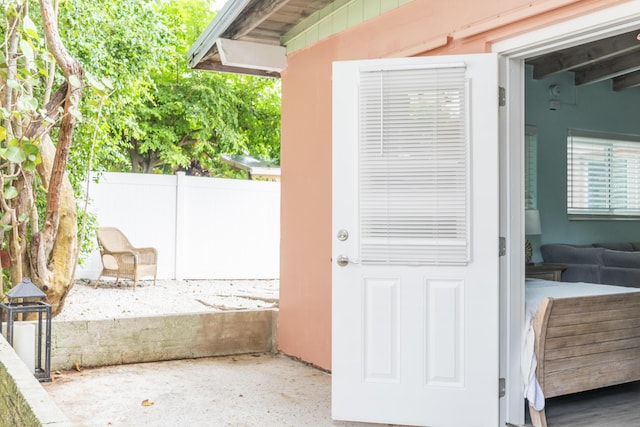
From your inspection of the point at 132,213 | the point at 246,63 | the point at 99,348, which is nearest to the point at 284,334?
the point at 99,348

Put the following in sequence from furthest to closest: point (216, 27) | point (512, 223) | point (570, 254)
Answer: point (570, 254) < point (216, 27) < point (512, 223)

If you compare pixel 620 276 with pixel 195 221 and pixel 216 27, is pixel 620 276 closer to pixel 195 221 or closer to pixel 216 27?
pixel 216 27

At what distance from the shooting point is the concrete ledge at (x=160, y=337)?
478 centimetres

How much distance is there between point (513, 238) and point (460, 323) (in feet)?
1.76

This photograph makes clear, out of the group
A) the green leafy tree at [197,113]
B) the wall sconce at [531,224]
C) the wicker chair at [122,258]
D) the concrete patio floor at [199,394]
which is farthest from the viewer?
the green leafy tree at [197,113]

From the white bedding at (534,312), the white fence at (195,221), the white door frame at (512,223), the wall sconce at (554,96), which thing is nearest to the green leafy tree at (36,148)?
the white door frame at (512,223)

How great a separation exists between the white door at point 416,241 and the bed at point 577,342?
22cm

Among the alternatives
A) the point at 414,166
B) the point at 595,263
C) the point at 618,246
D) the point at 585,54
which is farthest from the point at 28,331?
the point at 618,246

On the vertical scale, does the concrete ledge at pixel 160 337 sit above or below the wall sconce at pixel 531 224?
below

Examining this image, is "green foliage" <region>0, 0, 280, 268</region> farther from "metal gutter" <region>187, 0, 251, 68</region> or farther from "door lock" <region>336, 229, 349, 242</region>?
"door lock" <region>336, 229, 349, 242</region>

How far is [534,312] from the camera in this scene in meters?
3.59

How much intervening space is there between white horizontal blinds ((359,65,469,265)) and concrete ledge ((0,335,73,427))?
1794 millimetres

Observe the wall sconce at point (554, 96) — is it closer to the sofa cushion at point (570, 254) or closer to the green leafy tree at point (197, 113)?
the sofa cushion at point (570, 254)

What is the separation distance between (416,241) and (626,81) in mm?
4787
